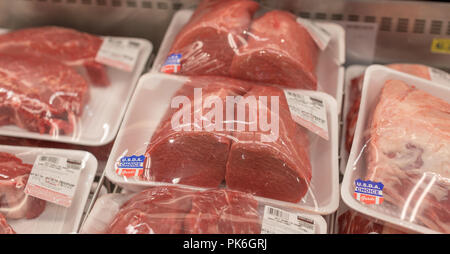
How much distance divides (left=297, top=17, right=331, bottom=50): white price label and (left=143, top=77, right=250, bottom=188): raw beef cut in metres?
0.56

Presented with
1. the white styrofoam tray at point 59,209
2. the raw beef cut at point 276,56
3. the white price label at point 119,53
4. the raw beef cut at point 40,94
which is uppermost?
the raw beef cut at point 276,56

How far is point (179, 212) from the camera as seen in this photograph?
1.40 meters

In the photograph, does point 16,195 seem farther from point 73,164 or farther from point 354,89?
point 354,89

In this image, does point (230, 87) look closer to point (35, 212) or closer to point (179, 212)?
point (179, 212)

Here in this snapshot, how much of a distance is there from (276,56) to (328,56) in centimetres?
44

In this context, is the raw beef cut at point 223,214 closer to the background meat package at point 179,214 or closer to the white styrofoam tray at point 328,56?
the background meat package at point 179,214

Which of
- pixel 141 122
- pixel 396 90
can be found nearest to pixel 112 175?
pixel 141 122

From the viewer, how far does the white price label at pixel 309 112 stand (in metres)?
1.72

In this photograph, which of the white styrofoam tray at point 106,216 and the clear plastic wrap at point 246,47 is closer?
the white styrofoam tray at point 106,216

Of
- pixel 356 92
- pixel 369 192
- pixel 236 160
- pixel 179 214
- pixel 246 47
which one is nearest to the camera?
pixel 179 214

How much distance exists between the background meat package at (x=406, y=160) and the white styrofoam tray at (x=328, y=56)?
33 centimetres

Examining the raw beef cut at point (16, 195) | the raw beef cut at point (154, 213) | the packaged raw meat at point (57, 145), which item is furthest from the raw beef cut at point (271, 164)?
the raw beef cut at point (16, 195)

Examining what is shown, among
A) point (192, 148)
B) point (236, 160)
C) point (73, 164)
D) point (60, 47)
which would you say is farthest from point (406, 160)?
point (60, 47)

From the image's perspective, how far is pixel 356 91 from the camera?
209 centimetres
